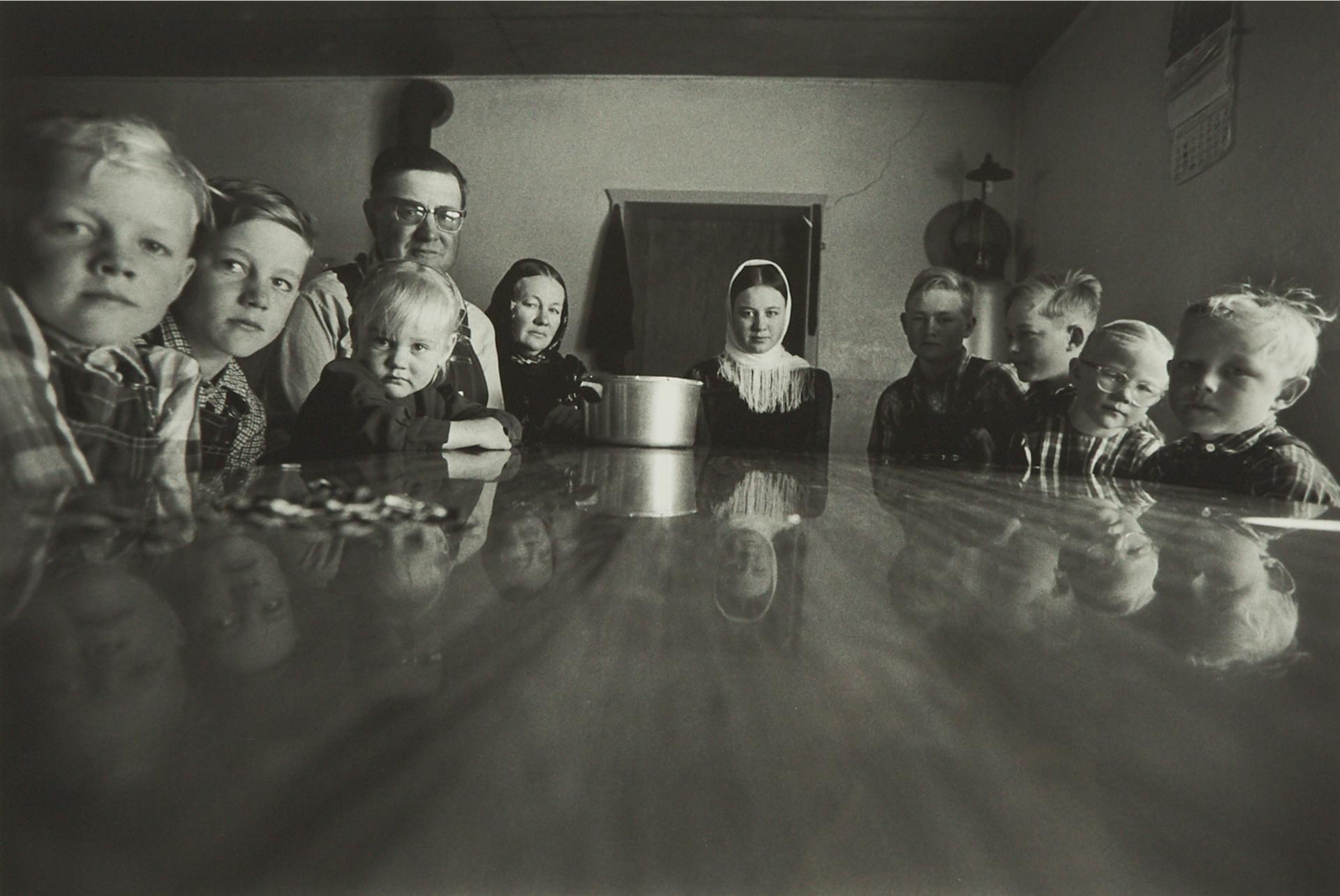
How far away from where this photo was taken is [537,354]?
118 centimetres

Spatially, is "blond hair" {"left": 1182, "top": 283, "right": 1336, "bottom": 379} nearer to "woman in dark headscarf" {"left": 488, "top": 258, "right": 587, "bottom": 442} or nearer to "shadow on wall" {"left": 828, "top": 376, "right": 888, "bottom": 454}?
"shadow on wall" {"left": 828, "top": 376, "right": 888, "bottom": 454}

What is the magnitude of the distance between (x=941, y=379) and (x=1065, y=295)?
22 centimetres

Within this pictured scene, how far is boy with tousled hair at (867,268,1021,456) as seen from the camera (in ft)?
3.90

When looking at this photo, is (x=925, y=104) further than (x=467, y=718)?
Yes

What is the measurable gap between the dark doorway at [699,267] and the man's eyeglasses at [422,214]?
9.3 inches

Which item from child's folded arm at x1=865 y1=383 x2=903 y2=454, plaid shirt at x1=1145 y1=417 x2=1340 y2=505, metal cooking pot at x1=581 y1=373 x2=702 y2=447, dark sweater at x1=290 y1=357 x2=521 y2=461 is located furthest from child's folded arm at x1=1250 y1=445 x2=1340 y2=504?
dark sweater at x1=290 y1=357 x2=521 y2=461

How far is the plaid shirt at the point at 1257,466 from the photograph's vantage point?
2.48 feet

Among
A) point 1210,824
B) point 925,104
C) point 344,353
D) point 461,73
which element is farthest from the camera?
point 925,104

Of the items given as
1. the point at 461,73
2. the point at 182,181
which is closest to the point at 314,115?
the point at 461,73

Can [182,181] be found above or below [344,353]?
above

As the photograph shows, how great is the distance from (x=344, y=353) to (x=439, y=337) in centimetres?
13

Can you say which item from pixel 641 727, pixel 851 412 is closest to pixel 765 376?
pixel 851 412

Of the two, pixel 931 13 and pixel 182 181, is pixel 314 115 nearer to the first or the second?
pixel 182 181

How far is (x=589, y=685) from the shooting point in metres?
0.11
